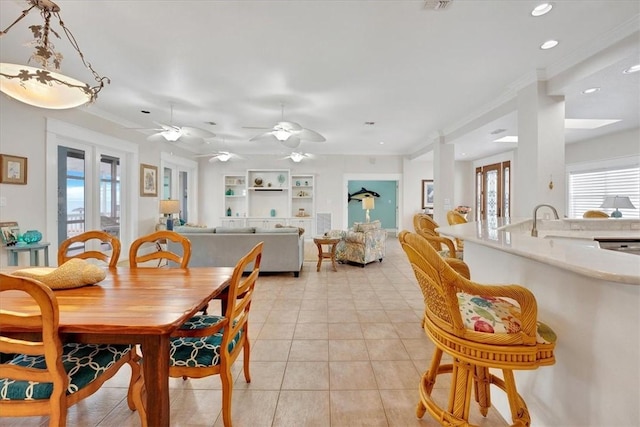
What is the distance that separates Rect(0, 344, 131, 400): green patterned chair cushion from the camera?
1094 millimetres

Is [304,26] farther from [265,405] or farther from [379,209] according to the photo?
[379,209]

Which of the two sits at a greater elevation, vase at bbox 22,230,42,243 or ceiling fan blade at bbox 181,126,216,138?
ceiling fan blade at bbox 181,126,216,138

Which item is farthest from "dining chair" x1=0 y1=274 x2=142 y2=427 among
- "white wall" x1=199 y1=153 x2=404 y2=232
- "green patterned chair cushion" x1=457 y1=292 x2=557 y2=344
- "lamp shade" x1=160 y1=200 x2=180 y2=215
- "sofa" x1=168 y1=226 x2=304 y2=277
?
"white wall" x1=199 y1=153 x2=404 y2=232

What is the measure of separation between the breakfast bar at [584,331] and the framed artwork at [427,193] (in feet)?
24.6

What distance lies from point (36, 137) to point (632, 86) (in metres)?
7.25

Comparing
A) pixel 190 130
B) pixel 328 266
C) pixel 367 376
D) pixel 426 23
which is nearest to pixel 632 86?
pixel 426 23

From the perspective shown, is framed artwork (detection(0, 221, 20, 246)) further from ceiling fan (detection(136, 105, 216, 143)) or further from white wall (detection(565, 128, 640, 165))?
white wall (detection(565, 128, 640, 165))

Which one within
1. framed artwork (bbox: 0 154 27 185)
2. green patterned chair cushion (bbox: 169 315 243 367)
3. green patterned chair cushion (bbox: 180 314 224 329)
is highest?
framed artwork (bbox: 0 154 27 185)

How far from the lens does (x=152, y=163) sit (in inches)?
252

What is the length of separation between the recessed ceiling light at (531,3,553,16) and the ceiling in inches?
2.1

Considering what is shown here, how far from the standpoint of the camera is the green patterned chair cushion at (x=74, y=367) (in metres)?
1.09

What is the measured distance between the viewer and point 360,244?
5.21 metres

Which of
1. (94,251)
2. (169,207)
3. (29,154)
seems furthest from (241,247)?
(29,154)

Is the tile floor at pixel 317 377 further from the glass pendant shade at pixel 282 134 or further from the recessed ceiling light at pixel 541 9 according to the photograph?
the recessed ceiling light at pixel 541 9
